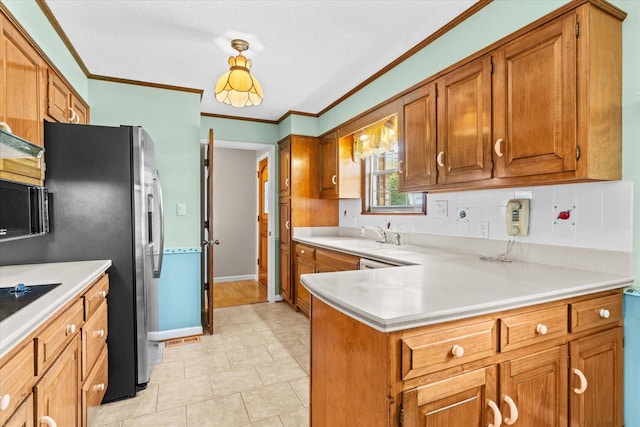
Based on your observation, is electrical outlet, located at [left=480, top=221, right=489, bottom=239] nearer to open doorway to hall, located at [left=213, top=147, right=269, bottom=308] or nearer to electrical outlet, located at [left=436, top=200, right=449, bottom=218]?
electrical outlet, located at [left=436, top=200, right=449, bottom=218]

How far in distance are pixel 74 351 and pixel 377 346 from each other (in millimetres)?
1386

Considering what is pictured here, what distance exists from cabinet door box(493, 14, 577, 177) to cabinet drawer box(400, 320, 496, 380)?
0.96m

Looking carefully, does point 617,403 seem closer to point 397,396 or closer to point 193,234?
point 397,396

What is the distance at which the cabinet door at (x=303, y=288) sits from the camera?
3604 mm

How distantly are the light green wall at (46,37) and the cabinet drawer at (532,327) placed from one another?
8.76ft

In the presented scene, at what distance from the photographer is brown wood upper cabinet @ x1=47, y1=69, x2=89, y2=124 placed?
2.10m

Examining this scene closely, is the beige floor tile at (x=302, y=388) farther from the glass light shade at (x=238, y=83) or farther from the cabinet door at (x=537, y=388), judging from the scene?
the glass light shade at (x=238, y=83)

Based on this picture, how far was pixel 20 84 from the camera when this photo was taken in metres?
1.72

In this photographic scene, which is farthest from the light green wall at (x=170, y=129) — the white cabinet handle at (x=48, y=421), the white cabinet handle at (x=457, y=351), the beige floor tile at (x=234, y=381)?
the white cabinet handle at (x=457, y=351)

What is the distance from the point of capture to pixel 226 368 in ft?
8.39

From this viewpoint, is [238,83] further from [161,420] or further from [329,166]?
[161,420]

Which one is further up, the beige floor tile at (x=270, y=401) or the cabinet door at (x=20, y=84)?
the cabinet door at (x=20, y=84)

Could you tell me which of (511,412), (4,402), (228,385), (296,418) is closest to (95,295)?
(4,402)

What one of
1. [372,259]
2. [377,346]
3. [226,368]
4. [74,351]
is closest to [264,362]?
[226,368]
